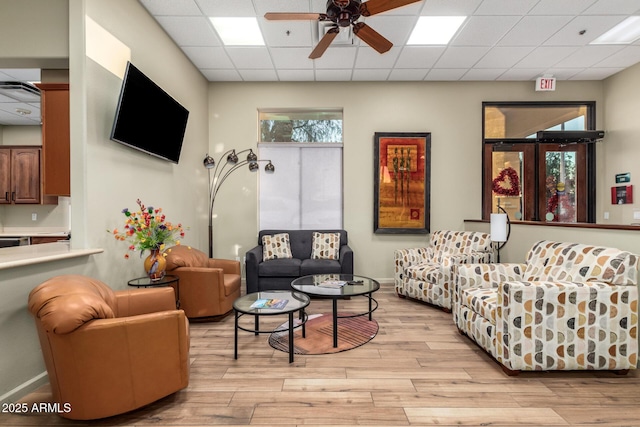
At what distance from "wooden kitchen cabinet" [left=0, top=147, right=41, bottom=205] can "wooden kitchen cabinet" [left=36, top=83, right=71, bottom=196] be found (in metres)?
3.84

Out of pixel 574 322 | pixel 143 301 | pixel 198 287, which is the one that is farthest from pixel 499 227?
pixel 143 301

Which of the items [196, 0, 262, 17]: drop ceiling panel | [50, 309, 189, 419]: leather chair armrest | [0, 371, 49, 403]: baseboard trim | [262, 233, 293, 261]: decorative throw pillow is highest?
[196, 0, 262, 17]: drop ceiling panel

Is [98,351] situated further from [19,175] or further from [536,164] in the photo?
[536,164]

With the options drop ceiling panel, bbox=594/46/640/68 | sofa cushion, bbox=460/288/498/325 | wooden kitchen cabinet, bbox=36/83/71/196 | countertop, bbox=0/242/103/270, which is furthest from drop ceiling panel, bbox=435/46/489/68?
countertop, bbox=0/242/103/270

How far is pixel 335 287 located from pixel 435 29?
10.9 feet

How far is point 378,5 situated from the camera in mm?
2354

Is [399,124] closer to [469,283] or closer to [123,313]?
[469,283]

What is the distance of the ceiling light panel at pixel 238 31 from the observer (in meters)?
3.45

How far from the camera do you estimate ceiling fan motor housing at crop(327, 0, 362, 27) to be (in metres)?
2.31

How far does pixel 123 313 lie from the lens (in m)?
2.13

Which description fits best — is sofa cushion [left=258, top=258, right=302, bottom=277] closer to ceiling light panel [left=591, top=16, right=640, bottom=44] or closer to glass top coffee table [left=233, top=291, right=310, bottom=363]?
glass top coffee table [left=233, top=291, right=310, bottom=363]

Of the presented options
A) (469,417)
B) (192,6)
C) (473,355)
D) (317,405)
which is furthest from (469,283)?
(192,6)

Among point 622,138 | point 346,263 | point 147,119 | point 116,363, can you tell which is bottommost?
point 116,363

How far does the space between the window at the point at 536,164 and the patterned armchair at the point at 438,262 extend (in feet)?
3.89
